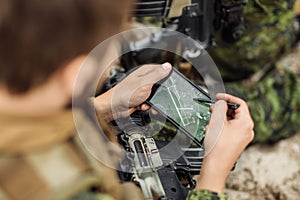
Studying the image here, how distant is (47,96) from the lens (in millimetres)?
867

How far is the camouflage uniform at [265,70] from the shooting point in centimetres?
204

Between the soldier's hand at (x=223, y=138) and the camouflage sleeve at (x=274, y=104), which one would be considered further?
the camouflage sleeve at (x=274, y=104)

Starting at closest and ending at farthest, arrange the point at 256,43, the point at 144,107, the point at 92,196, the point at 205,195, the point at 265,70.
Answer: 1. the point at 92,196
2. the point at 205,195
3. the point at 144,107
4. the point at 256,43
5. the point at 265,70

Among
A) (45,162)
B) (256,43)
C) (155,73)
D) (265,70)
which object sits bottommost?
(265,70)

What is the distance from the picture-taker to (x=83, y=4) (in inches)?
31.1

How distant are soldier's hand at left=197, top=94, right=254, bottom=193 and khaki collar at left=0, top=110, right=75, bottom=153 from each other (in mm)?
424

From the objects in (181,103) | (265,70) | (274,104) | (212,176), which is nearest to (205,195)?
(212,176)

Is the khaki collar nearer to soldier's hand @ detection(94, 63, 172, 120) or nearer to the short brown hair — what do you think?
the short brown hair

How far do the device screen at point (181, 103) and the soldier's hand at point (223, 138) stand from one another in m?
0.05

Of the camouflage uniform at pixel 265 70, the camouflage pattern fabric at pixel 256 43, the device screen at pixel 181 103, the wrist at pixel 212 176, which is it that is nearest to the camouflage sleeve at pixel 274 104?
the camouflage uniform at pixel 265 70

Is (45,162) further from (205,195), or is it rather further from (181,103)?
(181,103)

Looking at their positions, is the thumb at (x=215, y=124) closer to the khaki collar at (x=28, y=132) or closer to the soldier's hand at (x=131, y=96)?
the soldier's hand at (x=131, y=96)

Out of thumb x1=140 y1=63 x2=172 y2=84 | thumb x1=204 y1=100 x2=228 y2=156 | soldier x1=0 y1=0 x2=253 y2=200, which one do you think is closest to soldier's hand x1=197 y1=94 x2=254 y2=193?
thumb x1=204 y1=100 x2=228 y2=156

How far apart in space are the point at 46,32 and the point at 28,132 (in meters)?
0.15
